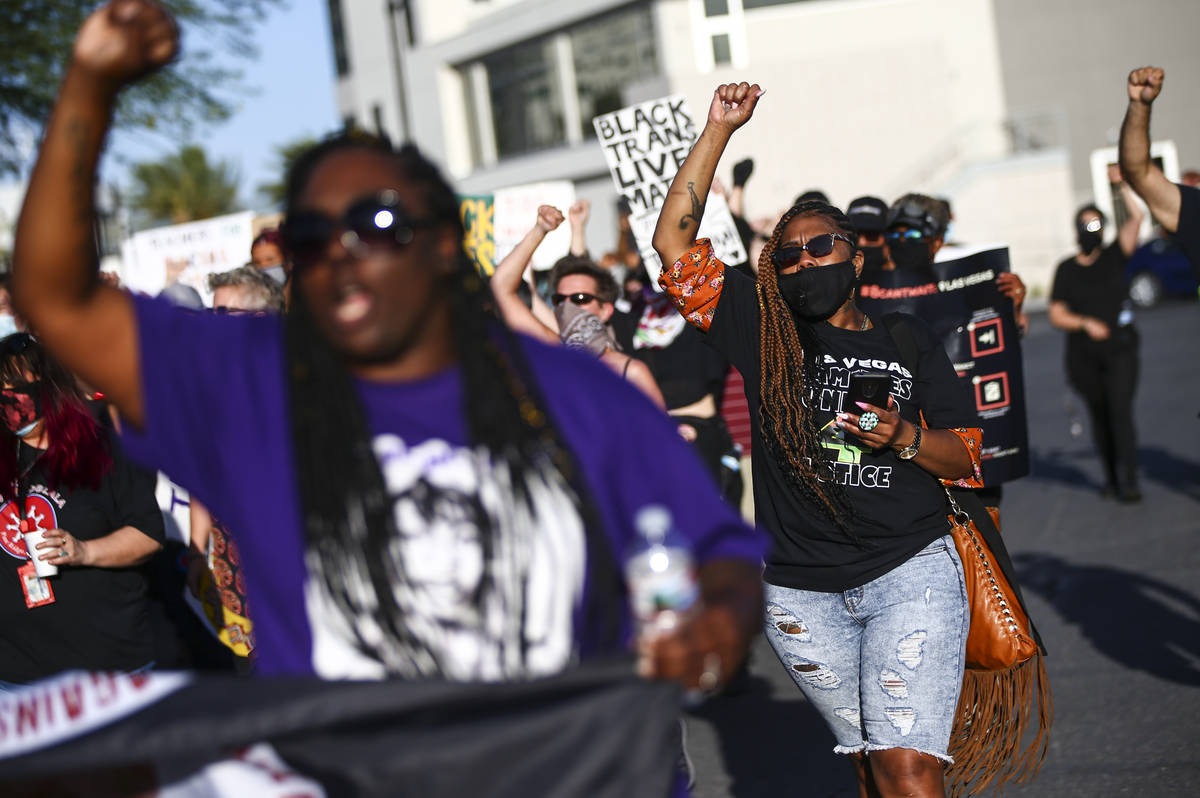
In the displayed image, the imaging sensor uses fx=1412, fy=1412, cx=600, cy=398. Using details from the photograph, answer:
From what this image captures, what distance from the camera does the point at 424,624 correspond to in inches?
82.7

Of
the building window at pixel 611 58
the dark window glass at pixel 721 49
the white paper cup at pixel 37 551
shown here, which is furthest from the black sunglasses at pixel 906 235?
the dark window glass at pixel 721 49

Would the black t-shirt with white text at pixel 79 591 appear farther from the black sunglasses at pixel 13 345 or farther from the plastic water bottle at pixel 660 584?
the plastic water bottle at pixel 660 584

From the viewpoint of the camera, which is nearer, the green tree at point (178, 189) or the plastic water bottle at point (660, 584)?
the plastic water bottle at point (660, 584)

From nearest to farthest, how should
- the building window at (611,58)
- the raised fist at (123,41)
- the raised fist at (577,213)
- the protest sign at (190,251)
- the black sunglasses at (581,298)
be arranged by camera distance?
the raised fist at (123,41)
the black sunglasses at (581,298)
the raised fist at (577,213)
the protest sign at (190,251)
the building window at (611,58)

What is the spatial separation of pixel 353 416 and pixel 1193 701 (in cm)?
462

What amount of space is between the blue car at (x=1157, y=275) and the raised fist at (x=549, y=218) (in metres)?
19.9

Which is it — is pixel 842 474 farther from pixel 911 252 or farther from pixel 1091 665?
pixel 1091 665

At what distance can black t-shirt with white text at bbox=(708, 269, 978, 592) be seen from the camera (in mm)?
3918

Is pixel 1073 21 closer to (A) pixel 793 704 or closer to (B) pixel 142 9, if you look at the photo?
(A) pixel 793 704

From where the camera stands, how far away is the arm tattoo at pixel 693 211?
411 cm

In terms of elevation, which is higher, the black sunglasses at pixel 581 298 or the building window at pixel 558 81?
the building window at pixel 558 81

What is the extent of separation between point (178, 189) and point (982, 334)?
52.9m

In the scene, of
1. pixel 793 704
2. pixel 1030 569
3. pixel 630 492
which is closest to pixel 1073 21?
pixel 1030 569

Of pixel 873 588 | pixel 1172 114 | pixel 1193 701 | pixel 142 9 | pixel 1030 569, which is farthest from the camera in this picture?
pixel 1172 114
